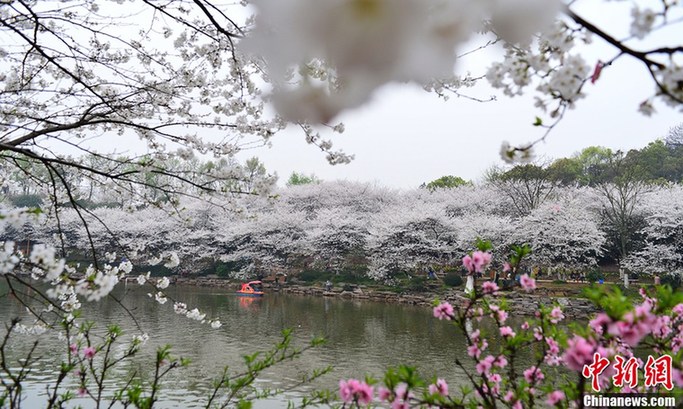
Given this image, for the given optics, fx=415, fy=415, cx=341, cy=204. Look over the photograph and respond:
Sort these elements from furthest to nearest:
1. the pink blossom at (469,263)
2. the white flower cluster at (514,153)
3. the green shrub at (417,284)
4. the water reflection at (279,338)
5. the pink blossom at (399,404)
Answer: the green shrub at (417,284) < the water reflection at (279,338) < the pink blossom at (469,263) < the pink blossom at (399,404) < the white flower cluster at (514,153)

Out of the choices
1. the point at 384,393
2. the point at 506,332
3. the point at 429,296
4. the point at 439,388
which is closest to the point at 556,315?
the point at 506,332

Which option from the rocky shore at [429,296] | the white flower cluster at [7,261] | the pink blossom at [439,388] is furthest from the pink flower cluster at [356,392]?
the rocky shore at [429,296]

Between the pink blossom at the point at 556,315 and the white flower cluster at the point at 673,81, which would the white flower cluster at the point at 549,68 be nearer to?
the white flower cluster at the point at 673,81

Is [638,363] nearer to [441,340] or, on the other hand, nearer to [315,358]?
[315,358]

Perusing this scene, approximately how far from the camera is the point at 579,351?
50.3 inches

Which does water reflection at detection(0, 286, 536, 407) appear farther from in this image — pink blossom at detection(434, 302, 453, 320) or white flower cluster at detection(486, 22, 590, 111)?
white flower cluster at detection(486, 22, 590, 111)

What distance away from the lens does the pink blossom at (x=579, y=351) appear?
1264mm

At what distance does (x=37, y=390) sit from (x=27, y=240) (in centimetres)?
3030

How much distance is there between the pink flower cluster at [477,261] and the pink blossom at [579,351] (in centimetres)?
55

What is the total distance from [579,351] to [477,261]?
659 millimetres

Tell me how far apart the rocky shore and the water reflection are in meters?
1.25

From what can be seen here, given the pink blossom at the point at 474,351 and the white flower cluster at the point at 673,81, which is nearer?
the white flower cluster at the point at 673,81

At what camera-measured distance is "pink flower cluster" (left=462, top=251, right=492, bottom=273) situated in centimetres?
185

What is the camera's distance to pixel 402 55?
1.04m
